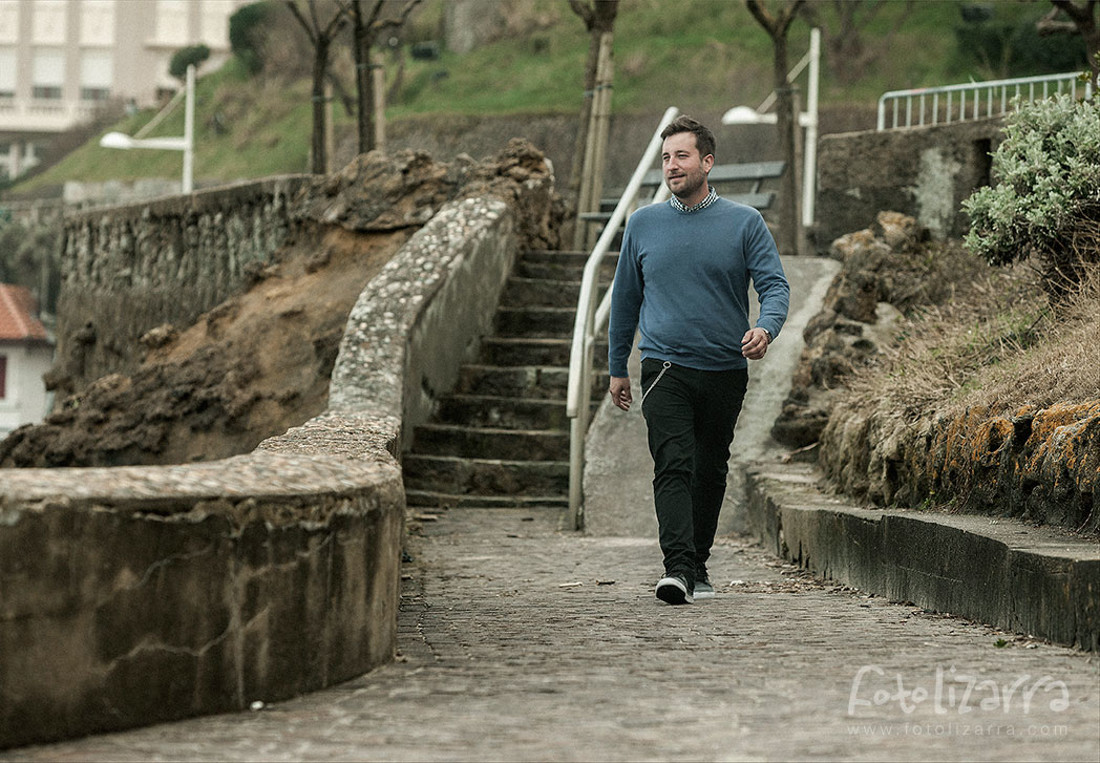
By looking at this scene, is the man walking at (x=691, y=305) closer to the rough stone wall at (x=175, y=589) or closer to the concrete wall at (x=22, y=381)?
the rough stone wall at (x=175, y=589)

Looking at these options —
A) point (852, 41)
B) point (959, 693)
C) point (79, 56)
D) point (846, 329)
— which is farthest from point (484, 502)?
point (79, 56)

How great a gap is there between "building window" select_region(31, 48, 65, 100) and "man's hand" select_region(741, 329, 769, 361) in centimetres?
8936

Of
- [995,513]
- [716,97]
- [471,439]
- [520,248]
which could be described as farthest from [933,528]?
[716,97]

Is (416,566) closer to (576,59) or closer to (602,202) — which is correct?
(602,202)

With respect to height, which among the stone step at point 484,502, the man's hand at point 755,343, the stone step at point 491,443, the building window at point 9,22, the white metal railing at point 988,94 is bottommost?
the stone step at point 484,502

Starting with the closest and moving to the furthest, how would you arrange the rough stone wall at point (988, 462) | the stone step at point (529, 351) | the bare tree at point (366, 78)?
the rough stone wall at point (988, 462)
the stone step at point (529, 351)
the bare tree at point (366, 78)

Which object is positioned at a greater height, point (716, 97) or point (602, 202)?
point (716, 97)

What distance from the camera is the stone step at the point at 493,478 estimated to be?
33.2 ft

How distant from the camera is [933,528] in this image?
5.50 meters

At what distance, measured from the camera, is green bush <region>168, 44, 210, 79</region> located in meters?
74.9

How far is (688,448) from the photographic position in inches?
236

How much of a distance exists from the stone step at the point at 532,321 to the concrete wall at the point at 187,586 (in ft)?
23.1

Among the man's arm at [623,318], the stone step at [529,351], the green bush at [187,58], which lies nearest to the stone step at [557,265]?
the stone step at [529,351]

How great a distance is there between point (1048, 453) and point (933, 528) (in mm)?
483
